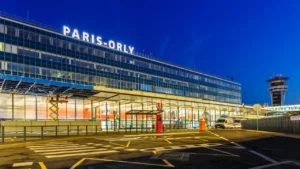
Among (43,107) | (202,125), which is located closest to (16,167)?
→ (202,125)

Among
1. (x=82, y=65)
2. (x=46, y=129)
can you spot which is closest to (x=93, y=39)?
(x=82, y=65)

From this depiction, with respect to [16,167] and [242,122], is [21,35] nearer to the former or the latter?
[242,122]

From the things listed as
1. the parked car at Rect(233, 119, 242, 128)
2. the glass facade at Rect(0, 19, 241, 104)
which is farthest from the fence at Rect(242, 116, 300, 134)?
the glass facade at Rect(0, 19, 241, 104)

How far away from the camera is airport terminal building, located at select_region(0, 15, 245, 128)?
40500 millimetres

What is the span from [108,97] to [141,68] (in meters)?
53.2

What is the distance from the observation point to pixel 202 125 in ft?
131

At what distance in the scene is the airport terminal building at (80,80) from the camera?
4050 cm

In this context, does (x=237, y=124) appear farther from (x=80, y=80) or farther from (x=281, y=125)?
(x=80, y=80)

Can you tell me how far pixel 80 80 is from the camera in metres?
73.8

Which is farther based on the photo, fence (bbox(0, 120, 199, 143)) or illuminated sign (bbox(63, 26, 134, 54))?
illuminated sign (bbox(63, 26, 134, 54))

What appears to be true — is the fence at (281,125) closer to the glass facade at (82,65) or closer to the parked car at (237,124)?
the parked car at (237,124)

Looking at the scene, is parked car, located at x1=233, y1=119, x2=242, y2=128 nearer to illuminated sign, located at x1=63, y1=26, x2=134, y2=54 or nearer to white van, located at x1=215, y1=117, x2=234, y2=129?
white van, located at x1=215, y1=117, x2=234, y2=129

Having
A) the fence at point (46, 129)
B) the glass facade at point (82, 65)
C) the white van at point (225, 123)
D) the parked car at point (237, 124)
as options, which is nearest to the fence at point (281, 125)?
the white van at point (225, 123)

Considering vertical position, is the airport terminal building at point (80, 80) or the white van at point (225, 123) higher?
the airport terminal building at point (80, 80)
